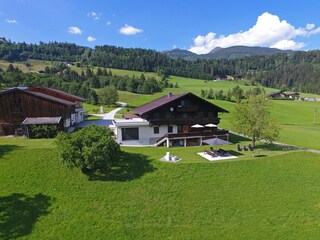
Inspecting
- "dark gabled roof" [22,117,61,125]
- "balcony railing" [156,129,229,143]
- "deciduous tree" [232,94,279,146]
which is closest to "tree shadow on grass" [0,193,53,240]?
"dark gabled roof" [22,117,61,125]

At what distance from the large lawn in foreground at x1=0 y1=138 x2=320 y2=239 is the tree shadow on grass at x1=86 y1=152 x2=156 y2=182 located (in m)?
0.11

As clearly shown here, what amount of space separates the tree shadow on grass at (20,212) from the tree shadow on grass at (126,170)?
513cm

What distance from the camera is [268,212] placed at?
70.5ft

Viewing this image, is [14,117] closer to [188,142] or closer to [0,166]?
[0,166]

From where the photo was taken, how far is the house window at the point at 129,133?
3657cm

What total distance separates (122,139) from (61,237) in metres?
18.8

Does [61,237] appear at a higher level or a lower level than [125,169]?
lower

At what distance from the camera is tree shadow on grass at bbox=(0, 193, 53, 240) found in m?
18.7

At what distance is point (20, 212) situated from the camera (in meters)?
20.3

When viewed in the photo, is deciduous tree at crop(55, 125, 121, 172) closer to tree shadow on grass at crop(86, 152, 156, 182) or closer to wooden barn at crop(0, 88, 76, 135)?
tree shadow on grass at crop(86, 152, 156, 182)

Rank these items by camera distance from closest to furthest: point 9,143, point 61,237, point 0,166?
point 61,237 → point 0,166 → point 9,143

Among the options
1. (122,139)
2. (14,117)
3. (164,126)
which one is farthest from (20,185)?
(164,126)

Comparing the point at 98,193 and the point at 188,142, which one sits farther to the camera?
the point at 188,142

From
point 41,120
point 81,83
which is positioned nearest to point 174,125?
point 41,120
